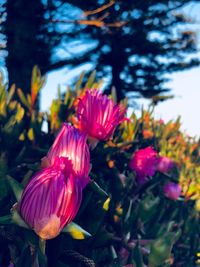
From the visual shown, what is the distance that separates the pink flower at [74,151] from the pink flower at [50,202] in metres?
0.06

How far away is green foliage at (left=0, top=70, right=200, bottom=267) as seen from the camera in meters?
0.85

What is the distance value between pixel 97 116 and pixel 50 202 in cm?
43

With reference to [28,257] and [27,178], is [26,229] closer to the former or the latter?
[28,257]

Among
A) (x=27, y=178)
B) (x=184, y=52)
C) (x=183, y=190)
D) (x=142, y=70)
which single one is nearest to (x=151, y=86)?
(x=142, y=70)

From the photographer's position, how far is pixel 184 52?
1414cm

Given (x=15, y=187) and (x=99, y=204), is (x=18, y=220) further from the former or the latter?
(x=99, y=204)

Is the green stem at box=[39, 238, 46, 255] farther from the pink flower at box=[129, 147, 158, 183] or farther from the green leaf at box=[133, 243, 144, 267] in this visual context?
the pink flower at box=[129, 147, 158, 183]

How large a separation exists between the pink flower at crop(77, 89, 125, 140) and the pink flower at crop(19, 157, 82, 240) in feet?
1.28

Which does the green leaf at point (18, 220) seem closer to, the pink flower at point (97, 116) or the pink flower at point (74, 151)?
the pink flower at point (74, 151)

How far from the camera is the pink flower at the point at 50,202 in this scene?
69 centimetres

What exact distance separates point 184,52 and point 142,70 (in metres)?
1.37

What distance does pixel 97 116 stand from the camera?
109cm

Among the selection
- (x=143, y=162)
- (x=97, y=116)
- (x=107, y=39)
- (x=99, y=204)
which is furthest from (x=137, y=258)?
(x=107, y=39)

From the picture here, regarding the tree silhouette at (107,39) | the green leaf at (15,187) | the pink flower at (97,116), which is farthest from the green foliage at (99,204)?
the tree silhouette at (107,39)
